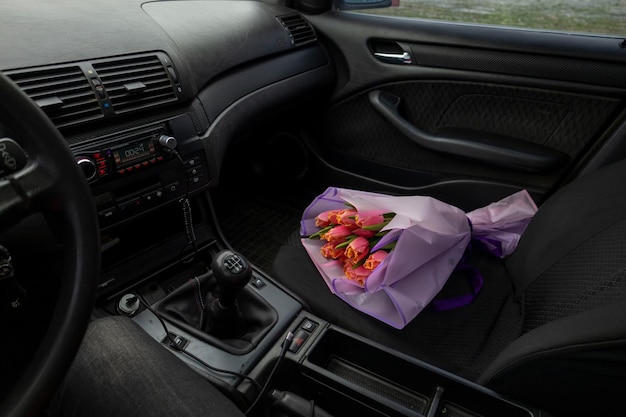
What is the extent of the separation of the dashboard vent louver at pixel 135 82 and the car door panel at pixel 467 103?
0.82m

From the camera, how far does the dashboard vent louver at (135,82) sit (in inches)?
42.0

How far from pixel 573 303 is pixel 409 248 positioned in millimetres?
351

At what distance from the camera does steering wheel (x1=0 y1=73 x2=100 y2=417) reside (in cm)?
51

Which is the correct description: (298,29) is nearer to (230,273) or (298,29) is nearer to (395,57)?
(395,57)

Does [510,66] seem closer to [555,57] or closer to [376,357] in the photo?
[555,57]

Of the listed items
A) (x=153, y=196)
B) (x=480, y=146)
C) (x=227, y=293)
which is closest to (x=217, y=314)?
(x=227, y=293)

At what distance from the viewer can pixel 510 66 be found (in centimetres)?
144

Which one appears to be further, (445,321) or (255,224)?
(255,224)

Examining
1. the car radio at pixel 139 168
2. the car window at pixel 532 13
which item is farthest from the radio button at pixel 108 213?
the car window at pixel 532 13

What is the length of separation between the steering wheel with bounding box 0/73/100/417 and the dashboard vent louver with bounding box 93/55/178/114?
1.77 feet

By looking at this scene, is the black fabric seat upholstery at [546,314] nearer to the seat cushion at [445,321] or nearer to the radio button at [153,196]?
the seat cushion at [445,321]

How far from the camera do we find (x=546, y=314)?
964 mm

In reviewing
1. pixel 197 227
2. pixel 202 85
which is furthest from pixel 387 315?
pixel 202 85

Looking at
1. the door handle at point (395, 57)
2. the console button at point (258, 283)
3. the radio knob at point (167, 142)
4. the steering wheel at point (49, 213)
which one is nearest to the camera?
the steering wheel at point (49, 213)
